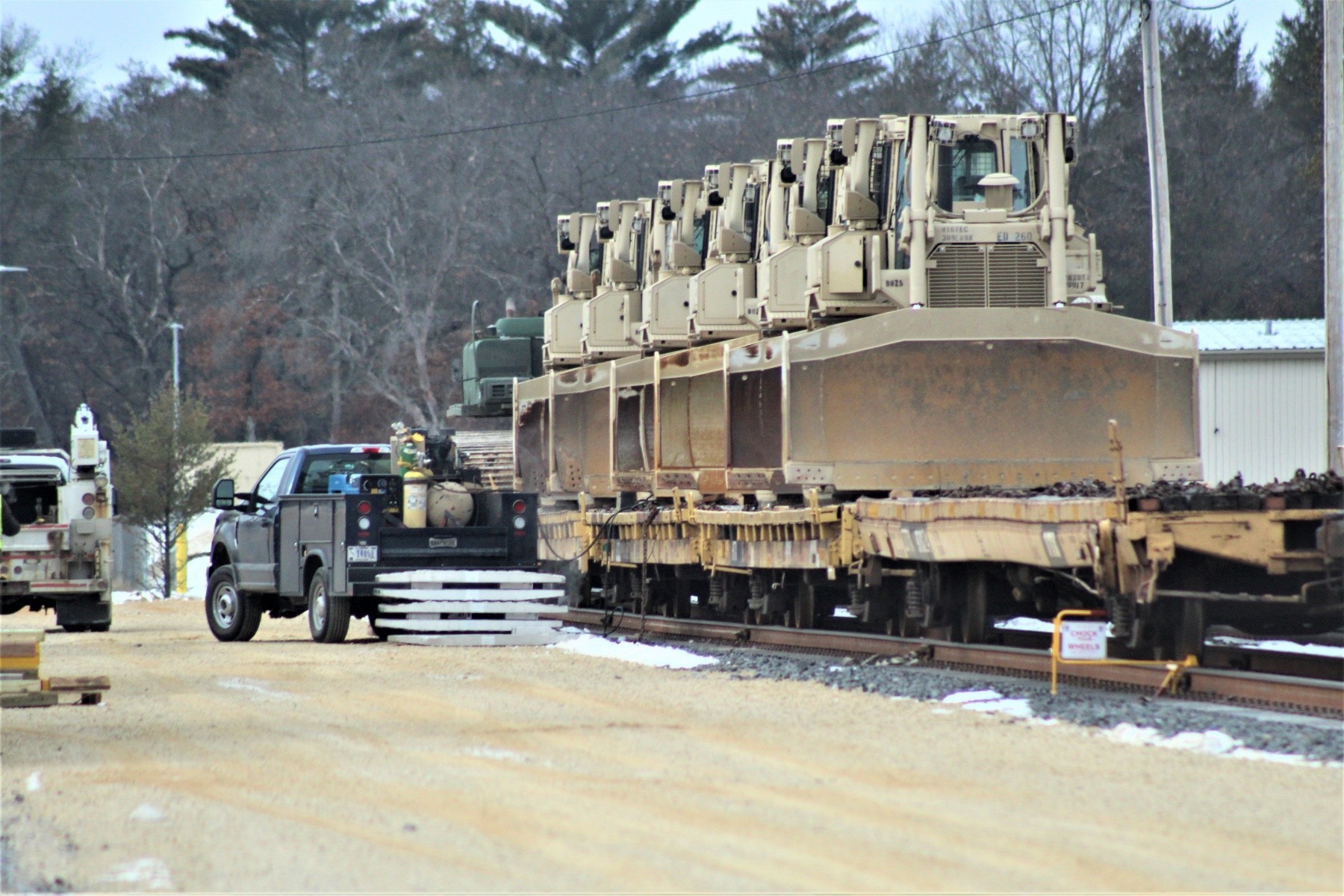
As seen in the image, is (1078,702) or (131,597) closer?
(1078,702)

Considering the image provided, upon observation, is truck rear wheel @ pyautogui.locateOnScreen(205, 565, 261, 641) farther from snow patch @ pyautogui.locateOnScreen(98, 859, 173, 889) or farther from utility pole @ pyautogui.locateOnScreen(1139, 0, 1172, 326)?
snow patch @ pyautogui.locateOnScreen(98, 859, 173, 889)

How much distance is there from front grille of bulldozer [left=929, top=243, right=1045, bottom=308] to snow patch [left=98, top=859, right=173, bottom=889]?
10.5 m

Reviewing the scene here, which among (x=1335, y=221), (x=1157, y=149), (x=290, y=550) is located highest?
(x=1157, y=149)

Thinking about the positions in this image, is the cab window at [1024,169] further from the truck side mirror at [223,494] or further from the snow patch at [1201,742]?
the truck side mirror at [223,494]

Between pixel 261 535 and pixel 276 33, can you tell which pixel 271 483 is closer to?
pixel 261 535

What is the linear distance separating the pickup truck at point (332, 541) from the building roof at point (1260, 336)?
73.2 ft

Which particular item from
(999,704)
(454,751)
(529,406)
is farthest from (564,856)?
(529,406)

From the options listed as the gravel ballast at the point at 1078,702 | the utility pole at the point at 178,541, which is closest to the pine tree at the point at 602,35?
the utility pole at the point at 178,541

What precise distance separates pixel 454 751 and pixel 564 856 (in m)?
2.88

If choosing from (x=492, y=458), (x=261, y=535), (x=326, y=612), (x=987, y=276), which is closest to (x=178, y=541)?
(x=492, y=458)

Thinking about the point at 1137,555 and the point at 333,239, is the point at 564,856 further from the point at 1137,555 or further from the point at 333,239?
the point at 333,239

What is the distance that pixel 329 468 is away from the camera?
19828 millimetres

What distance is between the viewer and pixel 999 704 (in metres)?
11.6

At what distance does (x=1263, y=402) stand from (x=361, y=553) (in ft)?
84.9
